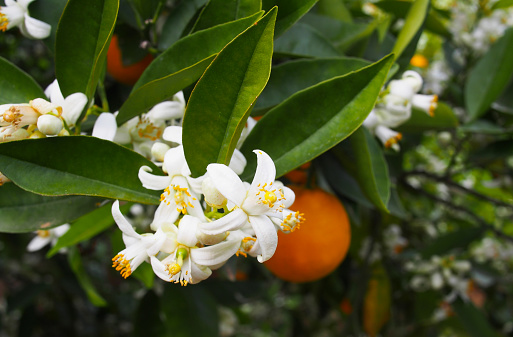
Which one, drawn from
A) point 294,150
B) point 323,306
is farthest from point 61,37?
point 323,306

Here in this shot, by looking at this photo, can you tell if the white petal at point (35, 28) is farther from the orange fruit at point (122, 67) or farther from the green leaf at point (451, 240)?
the green leaf at point (451, 240)

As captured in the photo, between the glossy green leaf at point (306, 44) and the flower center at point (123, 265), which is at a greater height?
the glossy green leaf at point (306, 44)

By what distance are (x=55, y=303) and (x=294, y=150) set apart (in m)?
1.86

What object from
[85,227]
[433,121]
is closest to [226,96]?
[85,227]

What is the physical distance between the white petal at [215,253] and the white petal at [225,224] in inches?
0.9

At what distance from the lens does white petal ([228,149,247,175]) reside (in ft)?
1.76

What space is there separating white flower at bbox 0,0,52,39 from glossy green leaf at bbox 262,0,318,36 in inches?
13.0

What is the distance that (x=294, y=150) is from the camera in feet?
1.93

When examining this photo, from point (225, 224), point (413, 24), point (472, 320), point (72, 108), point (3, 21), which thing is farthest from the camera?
point (472, 320)

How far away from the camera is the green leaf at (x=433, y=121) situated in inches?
36.4

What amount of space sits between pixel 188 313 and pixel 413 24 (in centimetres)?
86

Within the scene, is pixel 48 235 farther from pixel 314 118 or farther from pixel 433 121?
pixel 433 121

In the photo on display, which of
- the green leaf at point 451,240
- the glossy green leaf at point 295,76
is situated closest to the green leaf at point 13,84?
the glossy green leaf at point 295,76

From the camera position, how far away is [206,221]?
0.49 metres
